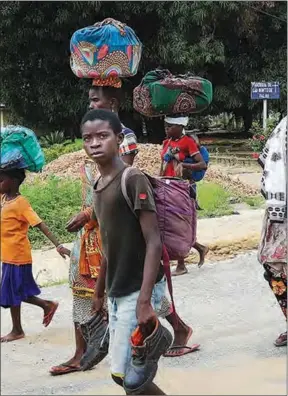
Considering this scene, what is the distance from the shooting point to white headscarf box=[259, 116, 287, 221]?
4.16 m

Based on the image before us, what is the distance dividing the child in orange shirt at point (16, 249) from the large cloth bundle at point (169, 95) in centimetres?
92

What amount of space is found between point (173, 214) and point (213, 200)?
796 centimetres

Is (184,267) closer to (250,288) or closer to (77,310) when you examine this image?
A: (250,288)

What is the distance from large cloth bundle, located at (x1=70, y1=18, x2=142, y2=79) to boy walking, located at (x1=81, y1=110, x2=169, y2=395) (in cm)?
103

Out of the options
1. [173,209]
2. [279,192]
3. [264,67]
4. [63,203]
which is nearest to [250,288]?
[279,192]

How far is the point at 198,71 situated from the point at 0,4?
6.57m

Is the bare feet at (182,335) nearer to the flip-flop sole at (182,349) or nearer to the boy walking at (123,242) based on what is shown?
the flip-flop sole at (182,349)

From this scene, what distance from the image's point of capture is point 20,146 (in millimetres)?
4645

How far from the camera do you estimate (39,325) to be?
215 inches

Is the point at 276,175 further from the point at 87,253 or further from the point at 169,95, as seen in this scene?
the point at 87,253

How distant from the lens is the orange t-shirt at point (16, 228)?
4.82m

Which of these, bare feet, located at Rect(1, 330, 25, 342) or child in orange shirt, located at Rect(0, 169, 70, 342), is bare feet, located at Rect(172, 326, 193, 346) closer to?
child in orange shirt, located at Rect(0, 169, 70, 342)

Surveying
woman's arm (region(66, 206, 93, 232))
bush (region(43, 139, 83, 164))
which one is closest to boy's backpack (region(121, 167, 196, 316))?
woman's arm (region(66, 206, 93, 232))

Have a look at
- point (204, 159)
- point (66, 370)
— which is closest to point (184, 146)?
point (204, 159)
